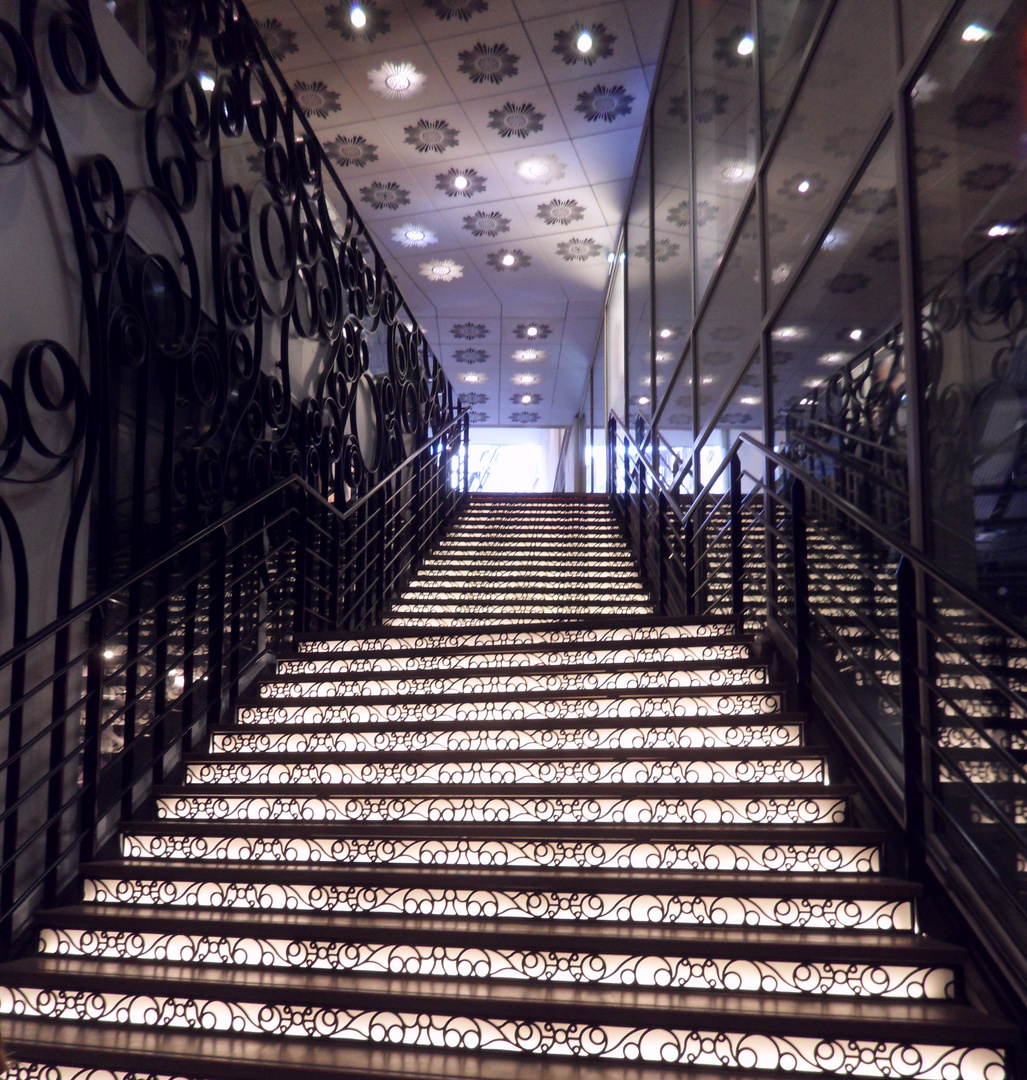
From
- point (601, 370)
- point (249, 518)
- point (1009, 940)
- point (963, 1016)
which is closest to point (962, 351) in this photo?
point (1009, 940)

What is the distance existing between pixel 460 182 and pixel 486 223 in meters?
0.94

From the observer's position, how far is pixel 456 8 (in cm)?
709

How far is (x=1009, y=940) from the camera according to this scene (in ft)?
7.00

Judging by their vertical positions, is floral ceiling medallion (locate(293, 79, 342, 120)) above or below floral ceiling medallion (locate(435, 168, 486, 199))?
above

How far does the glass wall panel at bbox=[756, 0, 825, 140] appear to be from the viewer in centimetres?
432

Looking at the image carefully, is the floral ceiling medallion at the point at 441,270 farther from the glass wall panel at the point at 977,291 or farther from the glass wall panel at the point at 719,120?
the glass wall panel at the point at 977,291

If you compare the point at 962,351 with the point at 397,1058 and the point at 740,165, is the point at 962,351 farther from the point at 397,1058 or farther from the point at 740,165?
the point at 740,165

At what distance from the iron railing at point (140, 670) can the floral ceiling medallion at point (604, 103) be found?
4.85 metres

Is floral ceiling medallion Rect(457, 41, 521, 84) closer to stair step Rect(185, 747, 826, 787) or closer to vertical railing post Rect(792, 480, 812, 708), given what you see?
vertical railing post Rect(792, 480, 812, 708)

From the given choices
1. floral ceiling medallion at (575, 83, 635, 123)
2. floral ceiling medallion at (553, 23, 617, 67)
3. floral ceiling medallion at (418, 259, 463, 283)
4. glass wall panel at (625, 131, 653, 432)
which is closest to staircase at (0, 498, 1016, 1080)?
glass wall panel at (625, 131, 653, 432)

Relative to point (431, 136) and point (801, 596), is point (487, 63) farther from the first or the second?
point (801, 596)

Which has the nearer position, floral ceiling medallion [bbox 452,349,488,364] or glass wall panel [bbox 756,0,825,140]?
glass wall panel [bbox 756,0,825,140]

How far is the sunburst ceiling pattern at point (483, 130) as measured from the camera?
24.0 feet

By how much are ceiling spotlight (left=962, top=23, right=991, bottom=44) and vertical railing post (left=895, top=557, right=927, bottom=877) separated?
1509mm
